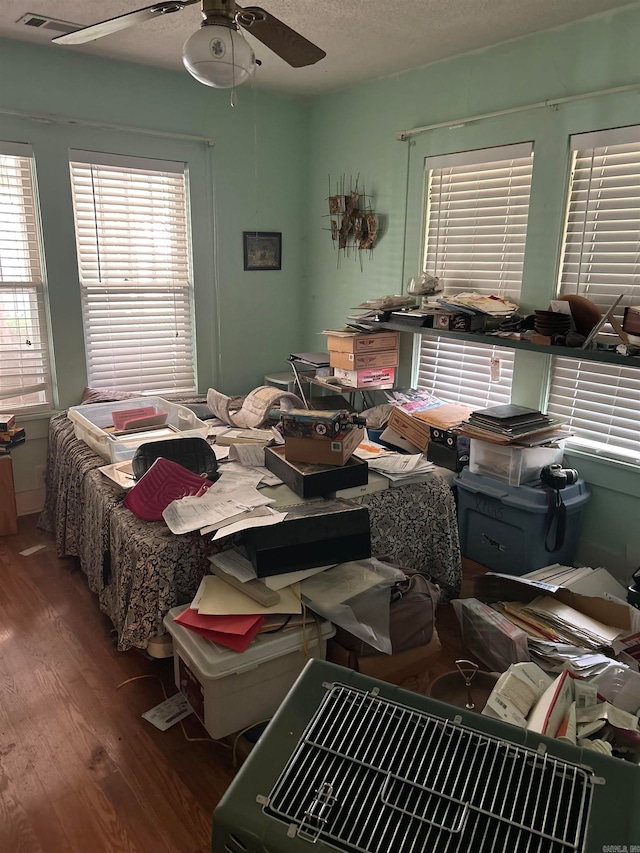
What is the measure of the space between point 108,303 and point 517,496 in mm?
2819

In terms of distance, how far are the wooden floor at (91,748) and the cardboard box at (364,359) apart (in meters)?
1.64

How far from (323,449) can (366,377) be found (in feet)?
5.19

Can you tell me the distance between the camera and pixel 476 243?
3.54 m

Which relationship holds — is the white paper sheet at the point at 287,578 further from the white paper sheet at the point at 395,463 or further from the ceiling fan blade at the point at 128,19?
the ceiling fan blade at the point at 128,19

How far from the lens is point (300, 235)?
478cm

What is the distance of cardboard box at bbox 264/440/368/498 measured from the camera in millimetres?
2348

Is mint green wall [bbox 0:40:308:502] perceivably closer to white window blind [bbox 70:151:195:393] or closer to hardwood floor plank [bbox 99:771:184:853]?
white window blind [bbox 70:151:195:393]

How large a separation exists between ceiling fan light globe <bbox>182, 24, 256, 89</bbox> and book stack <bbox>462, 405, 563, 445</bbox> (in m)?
1.93

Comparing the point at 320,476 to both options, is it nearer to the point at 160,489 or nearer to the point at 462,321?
→ the point at 160,489

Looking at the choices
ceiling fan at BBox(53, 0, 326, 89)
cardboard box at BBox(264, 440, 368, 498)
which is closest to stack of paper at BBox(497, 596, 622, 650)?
cardboard box at BBox(264, 440, 368, 498)

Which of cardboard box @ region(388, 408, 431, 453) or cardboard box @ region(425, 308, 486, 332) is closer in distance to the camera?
cardboard box @ region(425, 308, 486, 332)

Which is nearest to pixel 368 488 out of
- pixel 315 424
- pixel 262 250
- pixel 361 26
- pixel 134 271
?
pixel 315 424

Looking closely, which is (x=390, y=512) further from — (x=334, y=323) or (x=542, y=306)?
(x=334, y=323)

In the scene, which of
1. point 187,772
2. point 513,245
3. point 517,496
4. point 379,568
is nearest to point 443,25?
point 513,245
